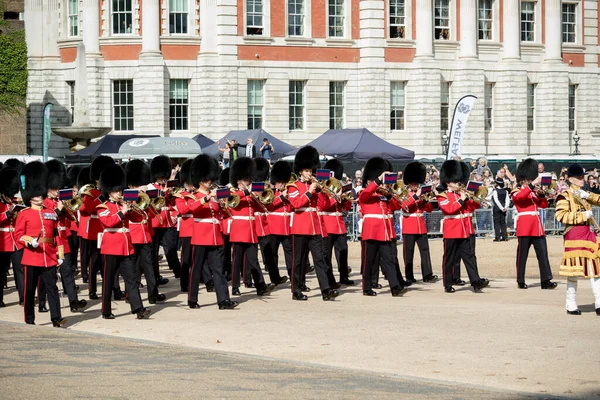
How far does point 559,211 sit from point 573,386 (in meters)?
5.09

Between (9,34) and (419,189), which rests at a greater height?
(9,34)

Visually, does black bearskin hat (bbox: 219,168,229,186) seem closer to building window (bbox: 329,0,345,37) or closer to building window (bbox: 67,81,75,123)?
building window (bbox: 67,81,75,123)

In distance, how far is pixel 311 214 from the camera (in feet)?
56.7

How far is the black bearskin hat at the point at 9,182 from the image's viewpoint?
17.5 metres

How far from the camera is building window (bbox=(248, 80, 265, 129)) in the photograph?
144 ft

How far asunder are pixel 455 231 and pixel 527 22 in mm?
31926

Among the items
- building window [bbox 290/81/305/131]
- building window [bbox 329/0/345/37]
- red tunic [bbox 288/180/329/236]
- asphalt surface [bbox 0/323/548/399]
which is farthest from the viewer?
building window [bbox 329/0/345/37]

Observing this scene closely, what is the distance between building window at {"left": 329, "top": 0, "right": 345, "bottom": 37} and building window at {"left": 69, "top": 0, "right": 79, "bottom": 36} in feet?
27.3

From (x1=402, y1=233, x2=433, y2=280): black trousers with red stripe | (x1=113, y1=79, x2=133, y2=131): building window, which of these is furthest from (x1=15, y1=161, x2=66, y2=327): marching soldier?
(x1=113, y1=79, x2=133, y2=131): building window

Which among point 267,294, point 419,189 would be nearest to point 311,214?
point 267,294

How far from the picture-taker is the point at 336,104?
150 ft

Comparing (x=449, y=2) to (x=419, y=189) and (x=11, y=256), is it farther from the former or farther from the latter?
(x=11, y=256)

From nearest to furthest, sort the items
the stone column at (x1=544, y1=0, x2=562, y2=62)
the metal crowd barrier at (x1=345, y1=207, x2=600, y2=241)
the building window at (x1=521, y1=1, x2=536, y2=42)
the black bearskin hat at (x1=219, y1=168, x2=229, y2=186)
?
1. the black bearskin hat at (x1=219, y1=168, x2=229, y2=186)
2. the metal crowd barrier at (x1=345, y1=207, x2=600, y2=241)
3. the building window at (x1=521, y1=1, x2=536, y2=42)
4. the stone column at (x1=544, y1=0, x2=562, y2=62)

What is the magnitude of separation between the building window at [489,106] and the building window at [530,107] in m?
1.57
